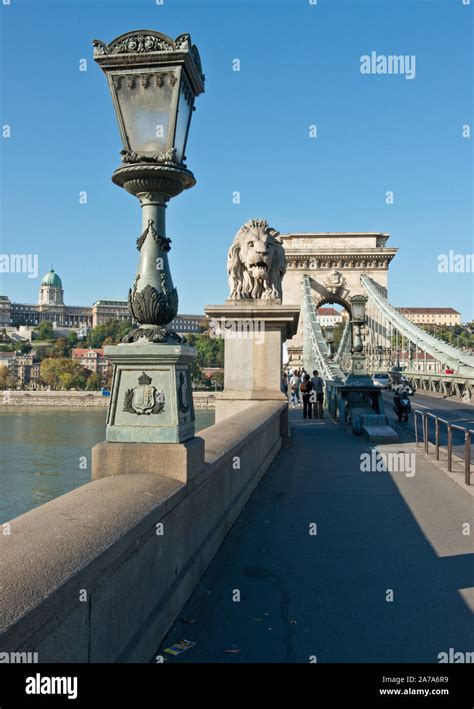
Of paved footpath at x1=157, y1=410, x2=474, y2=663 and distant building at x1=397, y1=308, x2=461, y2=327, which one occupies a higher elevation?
distant building at x1=397, y1=308, x2=461, y2=327

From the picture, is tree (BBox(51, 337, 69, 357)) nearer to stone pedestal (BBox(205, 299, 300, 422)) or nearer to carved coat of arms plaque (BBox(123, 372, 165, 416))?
stone pedestal (BBox(205, 299, 300, 422))

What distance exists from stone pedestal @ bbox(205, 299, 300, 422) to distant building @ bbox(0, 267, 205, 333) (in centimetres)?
16602

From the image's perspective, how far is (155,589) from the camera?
2.80m

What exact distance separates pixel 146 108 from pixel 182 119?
0.64 feet

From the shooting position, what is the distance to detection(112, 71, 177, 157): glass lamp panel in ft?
10.9

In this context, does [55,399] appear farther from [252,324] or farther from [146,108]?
[146,108]

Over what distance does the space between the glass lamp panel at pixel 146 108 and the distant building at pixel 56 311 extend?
171903 mm

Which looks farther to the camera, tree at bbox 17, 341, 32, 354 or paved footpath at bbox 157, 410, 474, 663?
tree at bbox 17, 341, 32, 354

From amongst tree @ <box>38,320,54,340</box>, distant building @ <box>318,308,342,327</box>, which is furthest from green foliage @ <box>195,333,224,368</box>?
→ tree @ <box>38,320,54,340</box>

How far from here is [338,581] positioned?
373cm
